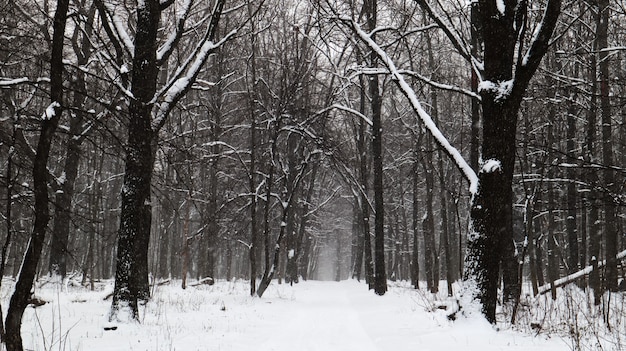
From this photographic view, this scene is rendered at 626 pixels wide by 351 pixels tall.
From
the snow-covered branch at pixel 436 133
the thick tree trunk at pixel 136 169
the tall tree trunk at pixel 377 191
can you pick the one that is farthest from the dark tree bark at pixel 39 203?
the tall tree trunk at pixel 377 191

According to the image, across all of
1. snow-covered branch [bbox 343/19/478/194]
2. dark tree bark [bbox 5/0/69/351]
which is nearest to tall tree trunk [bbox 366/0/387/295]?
snow-covered branch [bbox 343/19/478/194]

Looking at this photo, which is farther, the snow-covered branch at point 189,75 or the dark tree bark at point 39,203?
the snow-covered branch at point 189,75

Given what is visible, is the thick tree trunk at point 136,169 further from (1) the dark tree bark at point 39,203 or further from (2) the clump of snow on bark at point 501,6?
(2) the clump of snow on bark at point 501,6

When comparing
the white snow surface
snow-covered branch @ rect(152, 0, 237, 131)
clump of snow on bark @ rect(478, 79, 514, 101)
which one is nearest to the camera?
the white snow surface

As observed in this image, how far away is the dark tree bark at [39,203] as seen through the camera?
4.44m

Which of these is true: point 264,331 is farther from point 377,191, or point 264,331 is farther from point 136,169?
point 377,191

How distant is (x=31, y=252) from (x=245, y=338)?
3824mm

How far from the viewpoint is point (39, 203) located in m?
4.82

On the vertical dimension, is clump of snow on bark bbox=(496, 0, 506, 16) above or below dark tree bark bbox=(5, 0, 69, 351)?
above

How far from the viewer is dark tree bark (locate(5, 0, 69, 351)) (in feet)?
14.6

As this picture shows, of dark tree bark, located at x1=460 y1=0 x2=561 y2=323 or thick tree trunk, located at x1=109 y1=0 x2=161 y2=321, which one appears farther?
thick tree trunk, located at x1=109 y1=0 x2=161 y2=321

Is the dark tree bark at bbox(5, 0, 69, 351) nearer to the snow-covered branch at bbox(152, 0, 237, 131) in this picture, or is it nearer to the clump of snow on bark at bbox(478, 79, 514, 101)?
the snow-covered branch at bbox(152, 0, 237, 131)

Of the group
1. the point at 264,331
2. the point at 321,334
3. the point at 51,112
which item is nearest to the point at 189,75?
the point at 51,112

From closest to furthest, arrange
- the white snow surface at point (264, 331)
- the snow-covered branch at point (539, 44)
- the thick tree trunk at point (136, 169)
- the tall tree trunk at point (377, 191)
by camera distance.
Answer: the snow-covered branch at point (539, 44)
the white snow surface at point (264, 331)
the thick tree trunk at point (136, 169)
the tall tree trunk at point (377, 191)
